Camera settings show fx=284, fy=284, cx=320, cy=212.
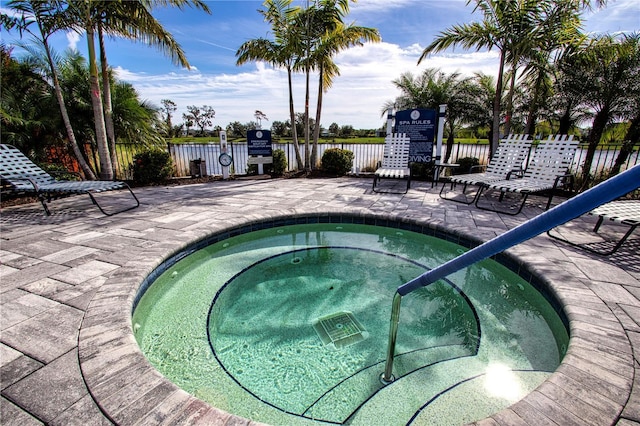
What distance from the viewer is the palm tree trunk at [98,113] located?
19.8 feet

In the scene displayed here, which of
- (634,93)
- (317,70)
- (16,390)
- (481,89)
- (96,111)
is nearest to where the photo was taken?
(16,390)

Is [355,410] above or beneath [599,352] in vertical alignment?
beneath

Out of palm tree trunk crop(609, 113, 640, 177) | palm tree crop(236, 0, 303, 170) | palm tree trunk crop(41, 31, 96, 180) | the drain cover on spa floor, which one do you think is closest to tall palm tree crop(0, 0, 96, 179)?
palm tree trunk crop(41, 31, 96, 180)

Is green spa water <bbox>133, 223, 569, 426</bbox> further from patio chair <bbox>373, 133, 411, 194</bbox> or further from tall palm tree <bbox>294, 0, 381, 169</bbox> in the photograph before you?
tall palm tree <bbox>294, 0, 381, 169</bbox>

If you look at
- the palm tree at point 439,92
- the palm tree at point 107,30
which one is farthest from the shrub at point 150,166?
the palm tree at point 439,92

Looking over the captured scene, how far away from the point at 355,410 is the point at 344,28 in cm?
908

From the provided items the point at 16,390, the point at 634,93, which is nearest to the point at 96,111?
the point at 16,390

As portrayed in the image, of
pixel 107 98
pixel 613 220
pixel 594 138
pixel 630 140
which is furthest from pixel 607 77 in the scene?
pixel 107 98

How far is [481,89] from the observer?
34.9 ft

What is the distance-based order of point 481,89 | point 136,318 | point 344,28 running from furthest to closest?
point 481,89 → point 344,28 → point 136,318

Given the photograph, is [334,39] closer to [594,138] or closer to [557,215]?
[594,138]

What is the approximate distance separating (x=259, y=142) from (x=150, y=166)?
293 cm

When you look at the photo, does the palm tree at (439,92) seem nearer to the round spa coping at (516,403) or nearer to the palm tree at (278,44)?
the palm tree at (278,44)

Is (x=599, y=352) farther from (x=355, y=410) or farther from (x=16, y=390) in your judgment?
(x=16, y=390)
